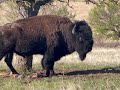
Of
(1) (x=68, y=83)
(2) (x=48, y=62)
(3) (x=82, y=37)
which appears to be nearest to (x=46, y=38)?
(2) (x=48, y=62)

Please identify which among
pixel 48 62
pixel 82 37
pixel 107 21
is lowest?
pixel 107 21

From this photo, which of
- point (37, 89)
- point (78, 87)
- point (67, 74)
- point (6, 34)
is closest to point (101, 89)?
point (78, 87)

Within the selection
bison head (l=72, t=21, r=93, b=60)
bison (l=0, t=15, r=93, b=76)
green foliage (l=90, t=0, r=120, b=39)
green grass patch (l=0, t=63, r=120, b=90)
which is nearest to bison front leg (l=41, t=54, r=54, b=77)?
bison (l=0, t=15, r=93, b=76)

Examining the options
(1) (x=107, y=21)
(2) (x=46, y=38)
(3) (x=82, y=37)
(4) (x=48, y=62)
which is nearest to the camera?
(4) (x=48, y=62)

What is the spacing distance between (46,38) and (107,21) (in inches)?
1269

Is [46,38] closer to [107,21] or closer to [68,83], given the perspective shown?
[68,83]

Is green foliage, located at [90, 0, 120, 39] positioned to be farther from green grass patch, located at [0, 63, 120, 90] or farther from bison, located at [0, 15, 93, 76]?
green grass patch, located at [0, 63, 120, 90]

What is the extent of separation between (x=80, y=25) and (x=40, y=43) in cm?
141

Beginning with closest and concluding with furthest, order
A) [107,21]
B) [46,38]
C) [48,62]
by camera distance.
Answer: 1. [48,62]
2. [46,38]
3. [107,21]

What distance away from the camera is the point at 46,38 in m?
13.5

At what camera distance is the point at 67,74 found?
13398 millimetres

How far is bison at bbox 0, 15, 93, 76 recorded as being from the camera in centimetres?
1329

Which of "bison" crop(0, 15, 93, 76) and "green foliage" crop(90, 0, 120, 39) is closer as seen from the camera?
"bison" crop(0, 15, 93, 76)

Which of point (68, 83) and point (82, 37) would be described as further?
point (82, 37)
